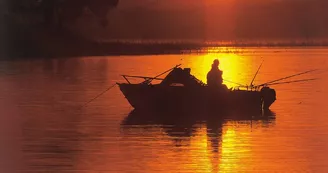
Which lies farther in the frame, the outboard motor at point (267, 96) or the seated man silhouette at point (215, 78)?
the outboard motor at point (267, 96)

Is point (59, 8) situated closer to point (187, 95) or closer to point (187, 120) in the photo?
point (187, 95)

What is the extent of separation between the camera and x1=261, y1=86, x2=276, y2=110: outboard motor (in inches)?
1061

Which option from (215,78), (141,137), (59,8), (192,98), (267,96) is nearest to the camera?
(141,137)

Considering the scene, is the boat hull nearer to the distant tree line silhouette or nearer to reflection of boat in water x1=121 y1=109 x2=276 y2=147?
reflection of boat in water x1=121 y1=109 x2=276 y2=147

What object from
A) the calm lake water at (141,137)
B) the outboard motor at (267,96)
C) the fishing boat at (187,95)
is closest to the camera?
the calm lake water at (141,137)

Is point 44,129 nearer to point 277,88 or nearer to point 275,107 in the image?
point 275,107

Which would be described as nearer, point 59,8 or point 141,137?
point 141,137

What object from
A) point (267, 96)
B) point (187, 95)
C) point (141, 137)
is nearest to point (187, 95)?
point (187, 95)

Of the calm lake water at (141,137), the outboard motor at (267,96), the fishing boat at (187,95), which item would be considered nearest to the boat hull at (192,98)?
the fishing boat at (187,95)

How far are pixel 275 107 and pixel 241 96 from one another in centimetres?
309

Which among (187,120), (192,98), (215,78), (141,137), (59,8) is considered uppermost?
(59,8)

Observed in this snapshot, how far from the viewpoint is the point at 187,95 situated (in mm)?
26266

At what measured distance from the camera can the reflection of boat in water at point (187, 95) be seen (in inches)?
1027

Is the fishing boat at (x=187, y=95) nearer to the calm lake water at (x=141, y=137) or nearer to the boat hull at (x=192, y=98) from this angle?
the boat hull at (x=192, y=98)
